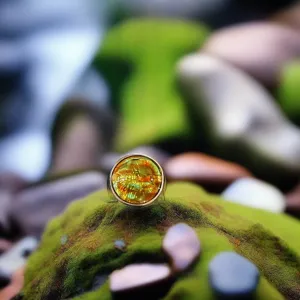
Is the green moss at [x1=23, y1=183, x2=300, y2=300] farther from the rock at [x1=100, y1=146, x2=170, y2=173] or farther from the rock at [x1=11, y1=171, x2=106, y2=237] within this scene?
the rock at [x1=100, y1=146, x2=170, y2=173]

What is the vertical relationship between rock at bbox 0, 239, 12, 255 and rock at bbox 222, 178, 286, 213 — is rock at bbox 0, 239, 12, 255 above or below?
above

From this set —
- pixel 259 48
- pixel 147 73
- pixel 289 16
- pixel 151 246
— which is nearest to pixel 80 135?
pixel 147 73

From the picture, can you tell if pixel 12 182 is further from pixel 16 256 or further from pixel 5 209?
pixel 16 256

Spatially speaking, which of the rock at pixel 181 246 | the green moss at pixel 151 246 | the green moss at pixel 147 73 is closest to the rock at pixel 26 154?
the green moss at pixel 147 73

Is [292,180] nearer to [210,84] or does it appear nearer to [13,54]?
[210,84]

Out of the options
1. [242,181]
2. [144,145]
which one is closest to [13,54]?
[144,145]

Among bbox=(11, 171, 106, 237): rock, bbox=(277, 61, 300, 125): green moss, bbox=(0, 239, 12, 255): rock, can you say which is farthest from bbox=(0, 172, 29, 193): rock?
bbox=(277, 61, 300, 125): green moss
